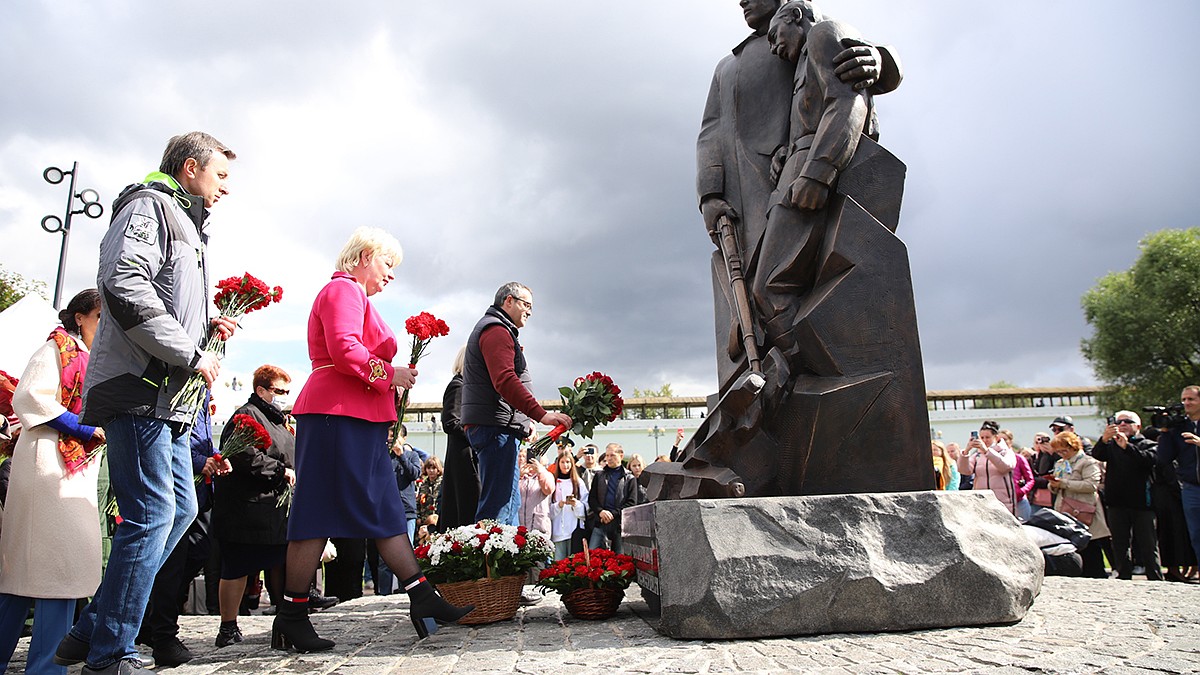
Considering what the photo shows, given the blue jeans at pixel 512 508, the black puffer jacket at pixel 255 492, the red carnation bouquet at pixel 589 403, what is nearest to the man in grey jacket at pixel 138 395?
the black puffer jacket at pixel 255 492

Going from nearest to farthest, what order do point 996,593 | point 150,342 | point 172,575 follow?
point 150,342 < point 996,593 < point 172,575

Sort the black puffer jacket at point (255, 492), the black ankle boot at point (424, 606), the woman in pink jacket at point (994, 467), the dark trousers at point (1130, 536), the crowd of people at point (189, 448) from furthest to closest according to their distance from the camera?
1. the woman in pink jacket at point (994, 467)
2. the dark trousers at point (1130, 536)
3. the black puffer jacket at point (255, 492)
4. the black ankle boot at point (424, 606)
5. the crowd of people at point (189, 448)

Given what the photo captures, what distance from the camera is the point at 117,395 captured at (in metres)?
2.87

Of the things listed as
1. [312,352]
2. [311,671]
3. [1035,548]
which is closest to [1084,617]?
[1035,548]

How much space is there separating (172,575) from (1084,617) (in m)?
4.51

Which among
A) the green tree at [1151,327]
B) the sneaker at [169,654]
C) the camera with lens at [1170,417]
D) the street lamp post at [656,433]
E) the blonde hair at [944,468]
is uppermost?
the green tree at [1151,327]

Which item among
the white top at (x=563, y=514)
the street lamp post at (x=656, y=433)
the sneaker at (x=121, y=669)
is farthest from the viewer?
the street lamp post at (x=656, y=433)

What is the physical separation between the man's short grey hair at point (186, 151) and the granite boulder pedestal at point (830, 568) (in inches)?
100

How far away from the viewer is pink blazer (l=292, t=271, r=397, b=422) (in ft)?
12.1

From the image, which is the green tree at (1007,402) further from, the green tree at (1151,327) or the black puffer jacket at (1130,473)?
the black puffer jacket at (1130,473)

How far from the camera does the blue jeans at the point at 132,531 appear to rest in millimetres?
2773

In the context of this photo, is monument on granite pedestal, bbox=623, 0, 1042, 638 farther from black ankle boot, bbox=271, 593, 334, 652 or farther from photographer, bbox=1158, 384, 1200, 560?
photographer, bbox=1158, 384, 1200, 560

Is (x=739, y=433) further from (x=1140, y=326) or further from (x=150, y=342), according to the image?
(x=1140, y=326)

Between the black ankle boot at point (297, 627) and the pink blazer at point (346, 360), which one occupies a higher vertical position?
the pink blazer at point (346, 360)
